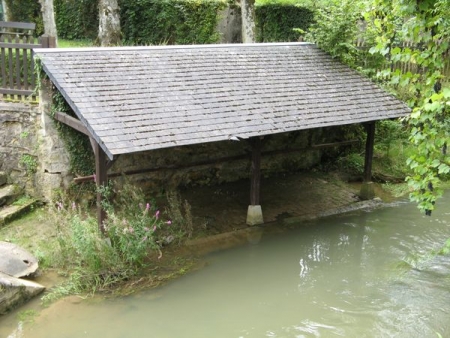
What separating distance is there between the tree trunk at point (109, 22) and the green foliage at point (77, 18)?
4133mm

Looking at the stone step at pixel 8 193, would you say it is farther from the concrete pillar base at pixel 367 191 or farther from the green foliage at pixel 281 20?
the green foliage at pixel 281 20

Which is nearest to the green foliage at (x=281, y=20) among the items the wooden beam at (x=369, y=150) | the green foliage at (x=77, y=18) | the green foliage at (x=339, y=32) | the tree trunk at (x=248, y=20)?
the tree trunk at (x=248, y=20)

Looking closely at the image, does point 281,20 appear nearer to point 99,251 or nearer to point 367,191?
point 367,191

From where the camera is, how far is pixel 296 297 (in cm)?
790

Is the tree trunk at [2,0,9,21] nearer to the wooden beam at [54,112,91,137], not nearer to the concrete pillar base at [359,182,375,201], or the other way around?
the wooden beam at [54,112,91,137]

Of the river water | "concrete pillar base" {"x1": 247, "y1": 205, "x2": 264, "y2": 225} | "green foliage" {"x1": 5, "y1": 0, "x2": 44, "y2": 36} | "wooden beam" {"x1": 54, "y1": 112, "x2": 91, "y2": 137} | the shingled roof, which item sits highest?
"green foliage" {"x1": 5, "y1": 0, "x2": 44, "y2": 36}

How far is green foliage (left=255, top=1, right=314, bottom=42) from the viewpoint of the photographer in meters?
19.2

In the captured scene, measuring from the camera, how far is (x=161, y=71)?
31.3 ft

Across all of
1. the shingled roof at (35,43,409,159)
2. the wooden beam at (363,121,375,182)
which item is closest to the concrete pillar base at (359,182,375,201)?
the wooden beam at (363,121,375,182)

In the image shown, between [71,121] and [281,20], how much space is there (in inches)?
494

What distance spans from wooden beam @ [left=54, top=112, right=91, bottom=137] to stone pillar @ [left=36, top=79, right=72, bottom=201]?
0.94 feet

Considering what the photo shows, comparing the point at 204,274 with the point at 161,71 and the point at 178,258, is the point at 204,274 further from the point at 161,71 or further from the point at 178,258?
the point at 161,71

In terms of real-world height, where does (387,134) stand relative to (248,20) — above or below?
below

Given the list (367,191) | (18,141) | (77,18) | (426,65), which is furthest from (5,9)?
(426,65)
